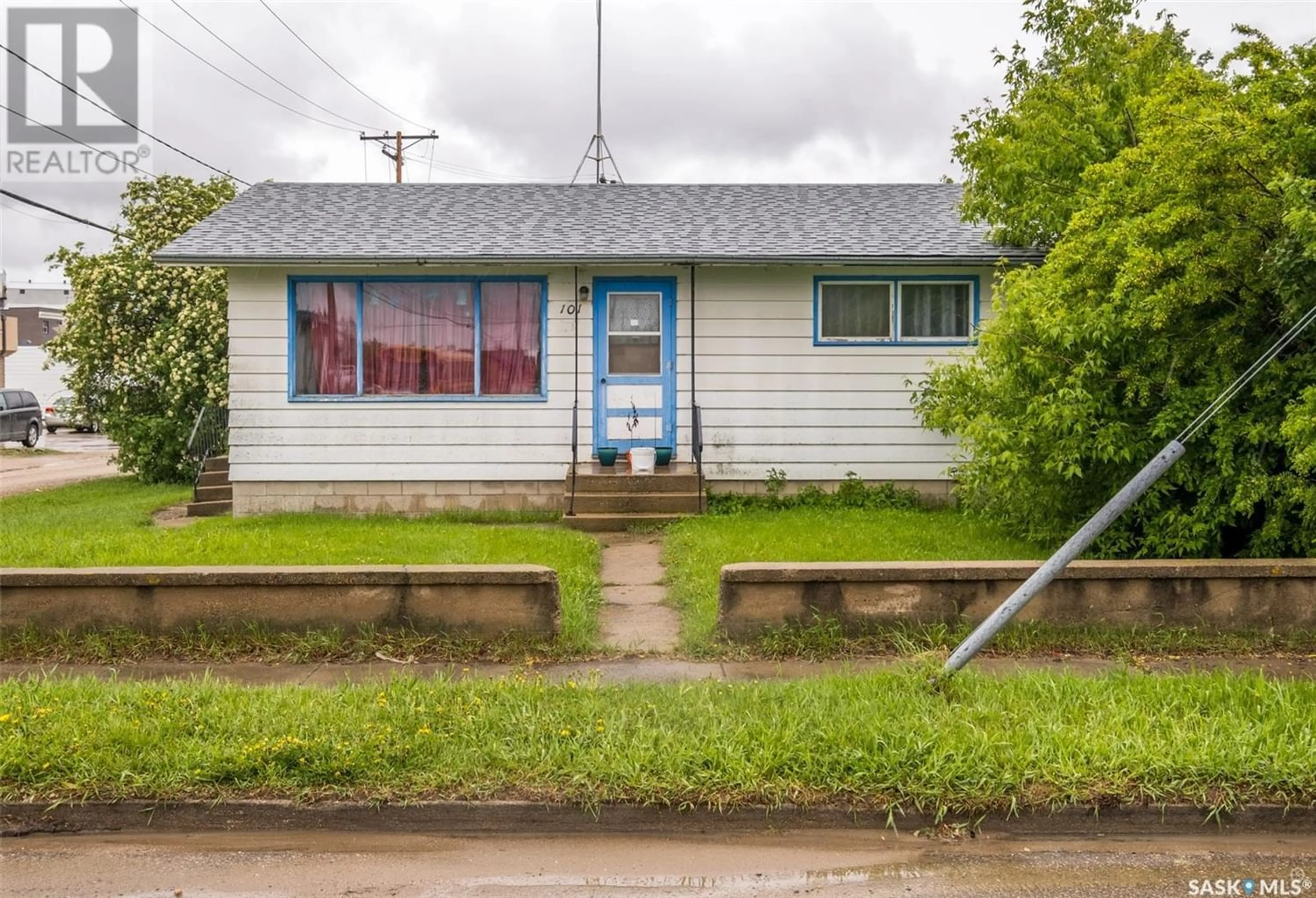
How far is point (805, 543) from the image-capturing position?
9547 mm

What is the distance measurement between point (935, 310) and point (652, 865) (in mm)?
10233

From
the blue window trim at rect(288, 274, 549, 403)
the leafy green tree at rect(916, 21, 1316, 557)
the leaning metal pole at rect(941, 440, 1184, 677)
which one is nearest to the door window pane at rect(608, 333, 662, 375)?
the blue window trim at rect(288, 274, 549, 403)

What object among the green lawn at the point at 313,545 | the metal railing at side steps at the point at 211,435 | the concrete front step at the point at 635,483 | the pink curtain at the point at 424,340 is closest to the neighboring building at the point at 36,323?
the metal railing at side steps at the point at 211,435

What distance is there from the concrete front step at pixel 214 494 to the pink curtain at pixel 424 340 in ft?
8.92

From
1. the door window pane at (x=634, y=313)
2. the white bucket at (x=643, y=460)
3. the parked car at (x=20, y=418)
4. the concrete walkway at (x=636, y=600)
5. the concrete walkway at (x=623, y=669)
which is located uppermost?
the door window pane at (x=634, y=313)

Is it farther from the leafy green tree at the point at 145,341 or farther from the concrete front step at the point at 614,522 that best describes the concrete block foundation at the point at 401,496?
the leafy green tree at the point at 145,341

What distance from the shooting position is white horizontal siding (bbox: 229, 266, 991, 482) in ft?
42.1

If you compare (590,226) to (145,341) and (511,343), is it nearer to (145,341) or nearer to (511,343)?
(511,343)

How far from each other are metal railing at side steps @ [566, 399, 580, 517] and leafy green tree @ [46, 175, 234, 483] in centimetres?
756

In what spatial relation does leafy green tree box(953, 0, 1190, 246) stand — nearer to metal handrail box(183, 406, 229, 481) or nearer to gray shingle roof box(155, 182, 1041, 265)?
gray shingle roof box(155, 182, 1041, 265)

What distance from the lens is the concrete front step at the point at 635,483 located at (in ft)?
39.6

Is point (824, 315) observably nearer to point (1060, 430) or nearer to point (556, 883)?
point (1060, 430)

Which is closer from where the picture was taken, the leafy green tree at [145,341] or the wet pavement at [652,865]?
the wet pavement at [652,865]

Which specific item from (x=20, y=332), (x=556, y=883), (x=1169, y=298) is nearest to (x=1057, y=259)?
(x=1169, y=298)
